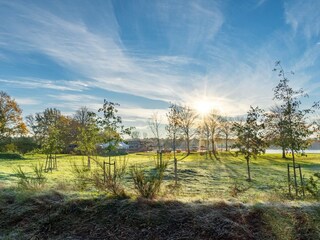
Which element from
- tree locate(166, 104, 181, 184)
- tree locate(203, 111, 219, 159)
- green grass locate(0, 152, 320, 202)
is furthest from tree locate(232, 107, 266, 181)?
tree locate(203, 111, 219, 159)

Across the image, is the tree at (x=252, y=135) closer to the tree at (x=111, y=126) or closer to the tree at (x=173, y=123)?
the tree at (x=111, y=126)

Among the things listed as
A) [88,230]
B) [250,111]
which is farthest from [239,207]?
[250,111]

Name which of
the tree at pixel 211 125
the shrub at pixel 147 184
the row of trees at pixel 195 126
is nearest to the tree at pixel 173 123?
the row of trees at pixel 195 126

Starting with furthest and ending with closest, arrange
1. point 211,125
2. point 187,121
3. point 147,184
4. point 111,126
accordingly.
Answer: point 211,125, point 187,121, point 111,126, point 147,184

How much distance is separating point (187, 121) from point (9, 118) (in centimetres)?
2279

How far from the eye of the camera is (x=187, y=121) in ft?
120

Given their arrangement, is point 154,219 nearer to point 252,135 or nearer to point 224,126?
point 252,135

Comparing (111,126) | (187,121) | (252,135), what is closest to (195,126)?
(187,121)

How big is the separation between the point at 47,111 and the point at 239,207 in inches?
1533

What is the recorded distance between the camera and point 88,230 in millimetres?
3691

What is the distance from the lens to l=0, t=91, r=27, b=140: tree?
2828 cm

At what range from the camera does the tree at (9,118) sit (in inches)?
1113

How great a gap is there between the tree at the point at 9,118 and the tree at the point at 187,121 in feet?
66.1

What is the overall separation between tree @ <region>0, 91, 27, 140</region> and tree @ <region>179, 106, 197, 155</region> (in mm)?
20136
